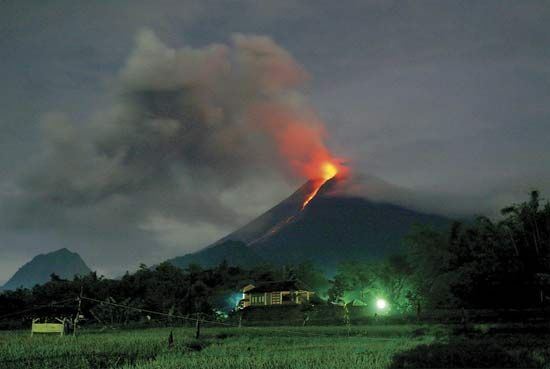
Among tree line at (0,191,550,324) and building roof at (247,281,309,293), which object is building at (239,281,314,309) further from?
tree line at (0,191,550,324)

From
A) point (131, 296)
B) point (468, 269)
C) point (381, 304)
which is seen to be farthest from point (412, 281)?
point (131, 296)

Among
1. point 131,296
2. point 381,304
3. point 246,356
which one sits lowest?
point 246,356

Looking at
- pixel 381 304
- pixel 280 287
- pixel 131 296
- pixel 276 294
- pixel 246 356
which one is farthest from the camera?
pixel 280 287

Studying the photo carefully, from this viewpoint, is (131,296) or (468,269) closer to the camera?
(468,269)

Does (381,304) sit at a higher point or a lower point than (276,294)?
lower

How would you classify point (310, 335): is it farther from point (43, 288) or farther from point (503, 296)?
point (43, 288)

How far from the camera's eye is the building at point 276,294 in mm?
85250

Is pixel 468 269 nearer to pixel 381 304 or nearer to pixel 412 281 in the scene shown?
pixel 381 304

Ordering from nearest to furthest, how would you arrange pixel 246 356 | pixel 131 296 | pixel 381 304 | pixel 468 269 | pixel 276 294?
pixel 246 356, pixel 468 269, pixel 381 304, pixel 131 296, pixel 276 294

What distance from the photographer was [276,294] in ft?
284

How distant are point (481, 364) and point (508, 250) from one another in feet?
126

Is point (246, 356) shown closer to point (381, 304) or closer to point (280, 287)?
point (381, 304)

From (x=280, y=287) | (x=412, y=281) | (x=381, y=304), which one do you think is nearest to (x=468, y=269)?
(x=381, y=304)

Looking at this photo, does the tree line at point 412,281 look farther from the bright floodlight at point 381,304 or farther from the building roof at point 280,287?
the building roof at point 280,287
